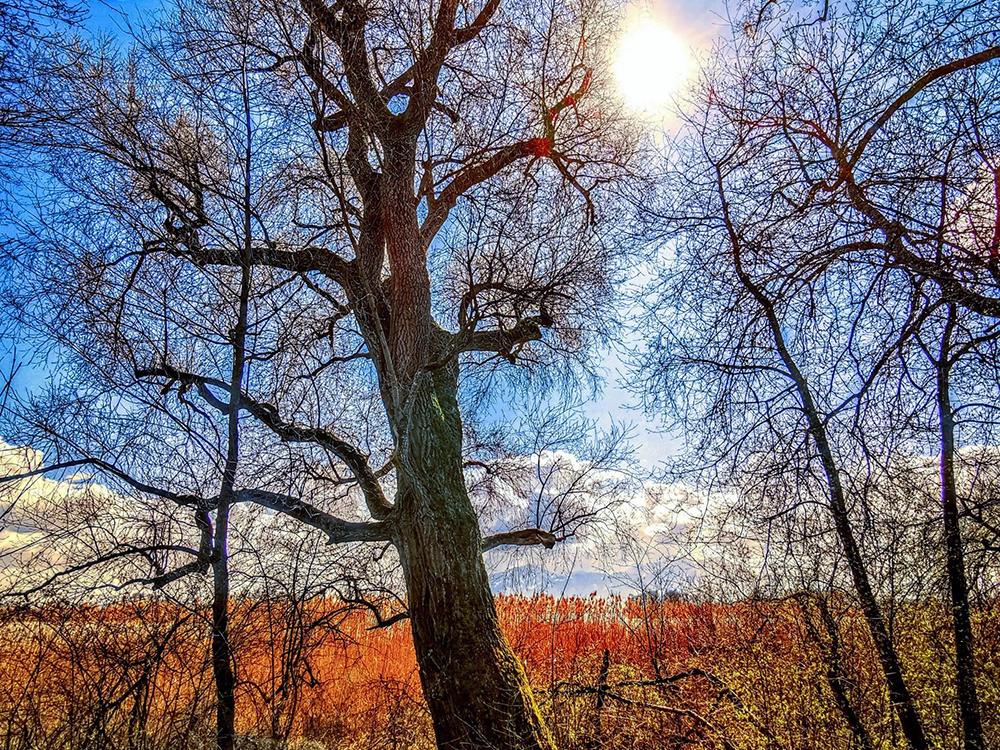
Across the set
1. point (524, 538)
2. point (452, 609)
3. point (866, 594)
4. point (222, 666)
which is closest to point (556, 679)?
point (524, 538)

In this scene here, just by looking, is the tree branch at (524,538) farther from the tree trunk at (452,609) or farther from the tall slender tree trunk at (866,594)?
the tall slender tree trunk at (866,594)

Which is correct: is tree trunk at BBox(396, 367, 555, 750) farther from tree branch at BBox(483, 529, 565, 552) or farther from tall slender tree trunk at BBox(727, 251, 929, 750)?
tall slender tree trunk at BBox(727, 251, 929, 750)

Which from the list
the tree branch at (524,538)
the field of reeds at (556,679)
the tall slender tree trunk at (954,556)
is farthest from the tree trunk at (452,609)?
the tall slender tree trunk at (954,556)

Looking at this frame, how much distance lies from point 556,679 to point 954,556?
133 inches

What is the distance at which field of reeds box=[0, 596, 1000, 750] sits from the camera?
8.92 ft

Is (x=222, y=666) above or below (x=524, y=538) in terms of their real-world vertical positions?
below

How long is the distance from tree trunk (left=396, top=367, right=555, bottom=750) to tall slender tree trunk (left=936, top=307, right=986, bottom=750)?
8.98 feet

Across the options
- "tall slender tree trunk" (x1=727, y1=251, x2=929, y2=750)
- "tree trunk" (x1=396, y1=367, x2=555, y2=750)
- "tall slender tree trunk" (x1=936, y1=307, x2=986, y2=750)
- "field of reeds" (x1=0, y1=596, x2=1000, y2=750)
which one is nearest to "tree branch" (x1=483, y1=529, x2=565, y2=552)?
"field of reeds" (x1=0, y1=596, x2=1000, y2=750)

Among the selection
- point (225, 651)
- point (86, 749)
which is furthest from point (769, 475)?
point (86, 749)

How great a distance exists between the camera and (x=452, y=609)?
4.02 m

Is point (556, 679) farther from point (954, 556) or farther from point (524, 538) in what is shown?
point (954, 556)

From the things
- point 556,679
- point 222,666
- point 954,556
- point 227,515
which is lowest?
point 556,679

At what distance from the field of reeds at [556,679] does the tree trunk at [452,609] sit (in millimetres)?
617

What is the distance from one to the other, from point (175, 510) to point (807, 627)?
15.4 feet
